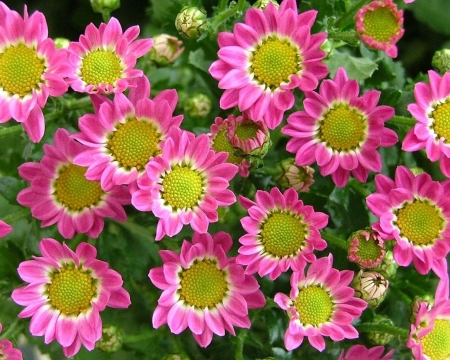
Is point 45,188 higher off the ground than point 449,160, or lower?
lower

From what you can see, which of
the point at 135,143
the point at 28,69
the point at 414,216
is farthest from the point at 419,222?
the point at 28,69

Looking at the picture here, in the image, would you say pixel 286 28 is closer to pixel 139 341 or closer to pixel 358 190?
pixel 358 190

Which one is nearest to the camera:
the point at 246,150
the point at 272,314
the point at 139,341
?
the point at 246,150

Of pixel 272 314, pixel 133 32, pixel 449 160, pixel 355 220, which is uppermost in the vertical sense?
pixel 133 32

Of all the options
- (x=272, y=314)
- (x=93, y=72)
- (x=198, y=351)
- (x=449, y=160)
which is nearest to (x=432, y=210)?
(x=449, y=160)

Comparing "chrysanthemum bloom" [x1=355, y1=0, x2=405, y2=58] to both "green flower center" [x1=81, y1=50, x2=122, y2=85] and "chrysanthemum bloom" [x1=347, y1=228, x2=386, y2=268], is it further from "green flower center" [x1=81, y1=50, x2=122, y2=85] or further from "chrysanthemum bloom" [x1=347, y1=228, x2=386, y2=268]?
"green flower center" [x1=81, y1=50, x2=122, y2=85]

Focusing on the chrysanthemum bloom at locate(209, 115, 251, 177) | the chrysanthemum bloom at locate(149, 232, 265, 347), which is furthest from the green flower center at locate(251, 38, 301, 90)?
the chrysanthemum bloom at locate(149, 232, 265, 347)

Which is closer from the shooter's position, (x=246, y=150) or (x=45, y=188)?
(x=246, y=150)
